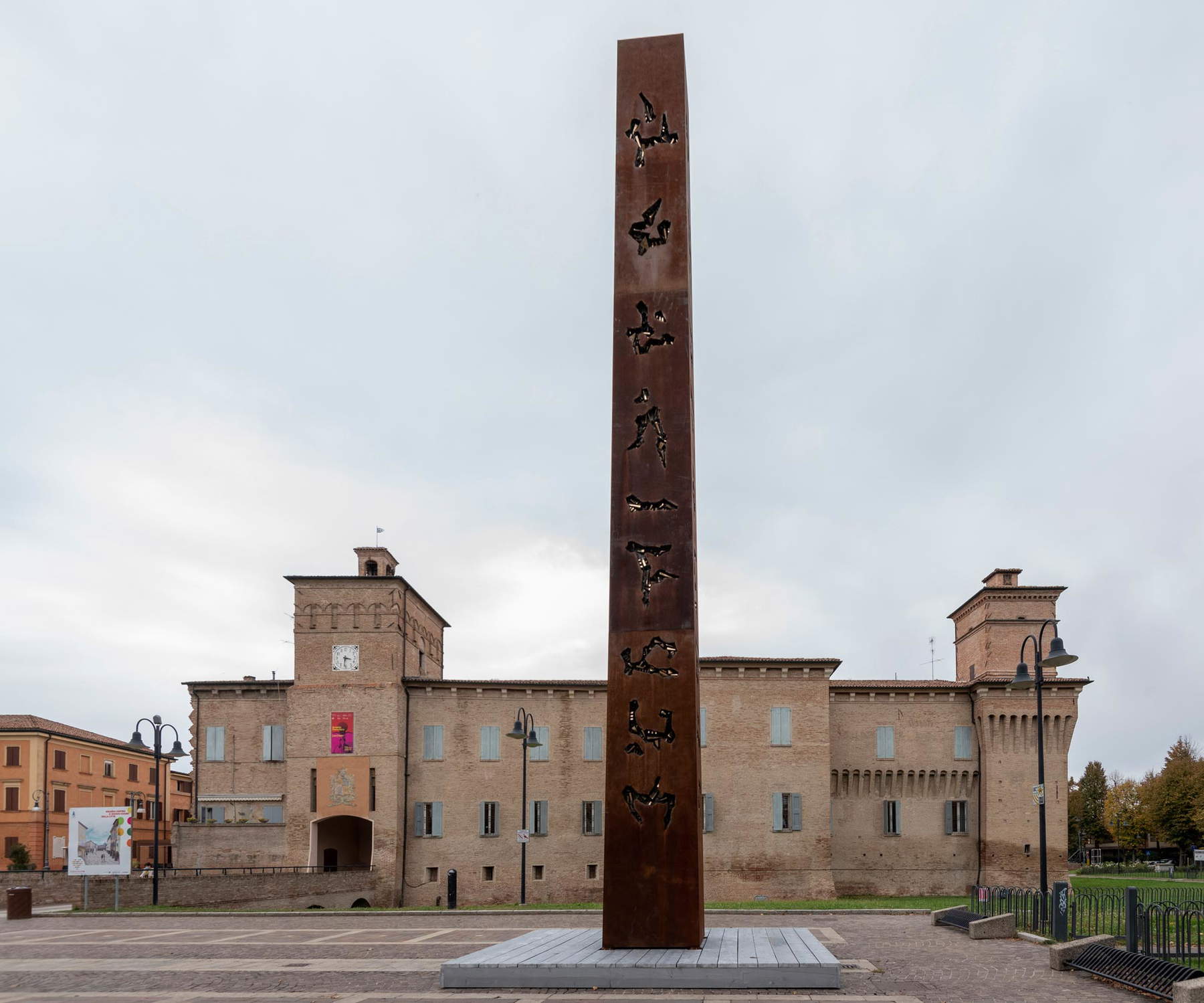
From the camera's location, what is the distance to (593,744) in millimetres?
43062

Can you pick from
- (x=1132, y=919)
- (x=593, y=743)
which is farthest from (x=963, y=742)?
(x=1132, y=919)

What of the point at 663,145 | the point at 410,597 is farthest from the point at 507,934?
the point at 410,597

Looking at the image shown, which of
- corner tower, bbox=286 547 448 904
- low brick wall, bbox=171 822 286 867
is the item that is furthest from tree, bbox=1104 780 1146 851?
low brick wall, bbox=171 822 286 867

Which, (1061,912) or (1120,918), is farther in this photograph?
(1120,918)

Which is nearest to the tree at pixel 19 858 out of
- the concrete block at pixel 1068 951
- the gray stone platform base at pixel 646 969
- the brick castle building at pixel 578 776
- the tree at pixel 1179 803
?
the brick castle building at pixel 578 776

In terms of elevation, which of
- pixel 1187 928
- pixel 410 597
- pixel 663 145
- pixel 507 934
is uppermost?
pixel 663 145

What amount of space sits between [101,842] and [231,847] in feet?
24.1

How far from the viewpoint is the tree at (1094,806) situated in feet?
283

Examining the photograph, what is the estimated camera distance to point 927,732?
43.5m

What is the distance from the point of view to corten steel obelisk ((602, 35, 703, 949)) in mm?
13953

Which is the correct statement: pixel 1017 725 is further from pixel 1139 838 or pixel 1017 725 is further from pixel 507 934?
pixel 1139 838

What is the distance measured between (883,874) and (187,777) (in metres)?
53.7

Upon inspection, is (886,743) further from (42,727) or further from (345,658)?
(42,727)

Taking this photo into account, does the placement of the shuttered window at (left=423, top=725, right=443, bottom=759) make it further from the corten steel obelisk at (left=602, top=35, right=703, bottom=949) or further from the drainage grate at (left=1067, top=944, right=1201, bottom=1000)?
the drainage grate at (left=1067, top=944, right=1201, bottom=1000)
